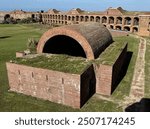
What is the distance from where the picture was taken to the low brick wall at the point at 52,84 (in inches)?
699

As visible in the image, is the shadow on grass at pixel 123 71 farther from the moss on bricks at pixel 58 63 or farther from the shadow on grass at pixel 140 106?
the moss on bricks at pixel 58 63

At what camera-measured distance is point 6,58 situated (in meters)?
34.2

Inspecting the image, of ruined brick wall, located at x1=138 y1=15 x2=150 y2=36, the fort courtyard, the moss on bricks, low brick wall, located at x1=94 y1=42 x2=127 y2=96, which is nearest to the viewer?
the fort courtyard

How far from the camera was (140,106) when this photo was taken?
60.3ft

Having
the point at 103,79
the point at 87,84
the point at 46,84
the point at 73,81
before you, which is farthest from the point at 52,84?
the point at 103,79

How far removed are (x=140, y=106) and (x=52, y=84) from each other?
845 centimetres

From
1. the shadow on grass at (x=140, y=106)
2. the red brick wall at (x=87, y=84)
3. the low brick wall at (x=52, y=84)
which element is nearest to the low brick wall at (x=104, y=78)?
the red brick wall at (x=87, y=84)

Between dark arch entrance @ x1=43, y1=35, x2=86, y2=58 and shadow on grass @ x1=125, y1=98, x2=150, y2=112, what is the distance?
40.4 feet

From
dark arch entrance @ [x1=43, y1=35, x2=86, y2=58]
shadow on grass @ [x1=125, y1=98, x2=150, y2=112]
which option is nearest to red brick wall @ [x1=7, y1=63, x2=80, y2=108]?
shadow on grass @ [x1=125, y1=98, x2=150, y2=112]

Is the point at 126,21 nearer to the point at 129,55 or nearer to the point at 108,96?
the point at 129,55

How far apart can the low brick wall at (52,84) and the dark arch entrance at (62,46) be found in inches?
238

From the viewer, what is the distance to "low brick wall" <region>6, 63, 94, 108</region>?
1776 cm

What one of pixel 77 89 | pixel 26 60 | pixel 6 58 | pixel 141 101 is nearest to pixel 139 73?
pixel 141 101

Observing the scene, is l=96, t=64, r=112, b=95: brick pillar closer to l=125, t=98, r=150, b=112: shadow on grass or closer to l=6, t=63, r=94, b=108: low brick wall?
l=6, t=63, r=94, b=108: low brick wall
